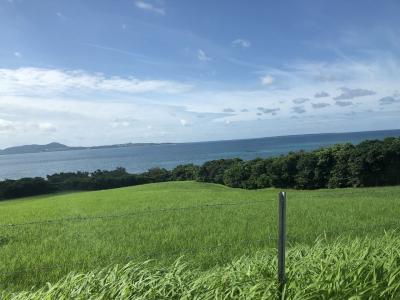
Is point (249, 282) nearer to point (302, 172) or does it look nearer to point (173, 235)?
point (173, 235)

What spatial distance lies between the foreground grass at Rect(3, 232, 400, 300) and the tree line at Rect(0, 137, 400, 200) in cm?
2398

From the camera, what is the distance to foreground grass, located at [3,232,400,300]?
4289 millimetres

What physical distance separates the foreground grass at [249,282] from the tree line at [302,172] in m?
24.0

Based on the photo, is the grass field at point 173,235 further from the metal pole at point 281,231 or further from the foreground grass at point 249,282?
the metal pole at point 281,231

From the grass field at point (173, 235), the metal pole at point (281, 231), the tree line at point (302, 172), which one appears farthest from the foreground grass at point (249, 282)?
the tree line at point (302, 172)

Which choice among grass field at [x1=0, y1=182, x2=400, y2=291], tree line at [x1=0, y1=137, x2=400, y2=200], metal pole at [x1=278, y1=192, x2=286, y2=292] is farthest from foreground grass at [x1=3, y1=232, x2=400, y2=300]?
tree line at [x1=0, y1=137, x2=400, y2=200]

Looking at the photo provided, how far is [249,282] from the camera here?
14.7 ft

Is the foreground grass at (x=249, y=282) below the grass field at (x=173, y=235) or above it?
above

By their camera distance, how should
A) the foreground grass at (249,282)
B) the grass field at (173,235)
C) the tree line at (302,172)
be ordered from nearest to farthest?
the foreground grass at (249,282) < the grass field at (173,235) < the tree line at (302,172)

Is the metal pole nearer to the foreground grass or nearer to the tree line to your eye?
the foreground grass

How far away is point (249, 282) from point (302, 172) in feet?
84.9

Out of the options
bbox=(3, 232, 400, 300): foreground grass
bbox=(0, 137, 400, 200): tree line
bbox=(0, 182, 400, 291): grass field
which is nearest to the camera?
bbox=(3, 232, 400, 300): foreground grass

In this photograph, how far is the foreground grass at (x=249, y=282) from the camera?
14.1ft

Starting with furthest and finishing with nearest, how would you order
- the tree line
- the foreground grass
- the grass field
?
the tree line → the grass field → the foreground grass
